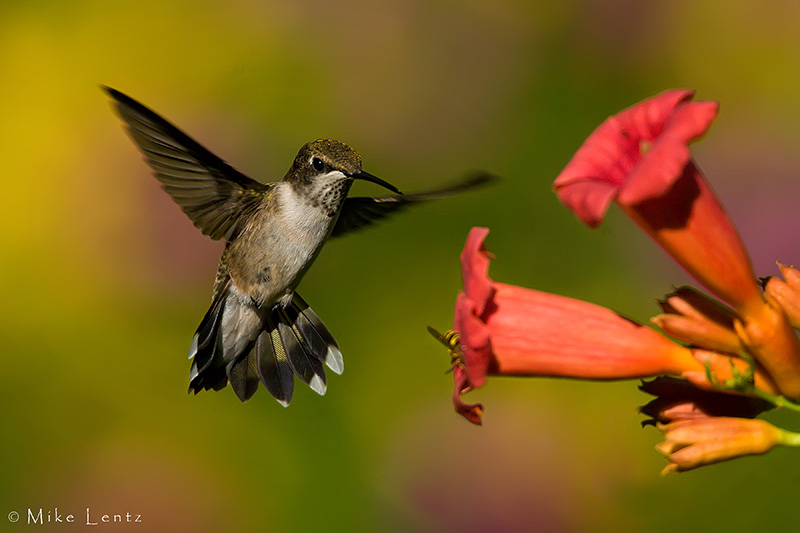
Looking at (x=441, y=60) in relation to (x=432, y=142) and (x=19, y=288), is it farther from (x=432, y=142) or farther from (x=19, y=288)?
(x=19, y=288)

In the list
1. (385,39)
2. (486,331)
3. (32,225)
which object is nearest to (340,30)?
(385,39)

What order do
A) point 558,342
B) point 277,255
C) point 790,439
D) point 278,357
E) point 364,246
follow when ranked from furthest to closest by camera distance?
point 364,246
point 278,357
point 277,255
point 558,342
point 790,439

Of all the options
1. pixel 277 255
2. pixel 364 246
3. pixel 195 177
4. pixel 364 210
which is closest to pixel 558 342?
pixel 277 255

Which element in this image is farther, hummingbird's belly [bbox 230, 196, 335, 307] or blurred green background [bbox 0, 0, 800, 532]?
blurred green background [bbox 0, 0, 800, 532]

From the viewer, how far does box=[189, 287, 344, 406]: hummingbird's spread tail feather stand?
359 cm

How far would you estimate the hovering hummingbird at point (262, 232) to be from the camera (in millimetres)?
2936

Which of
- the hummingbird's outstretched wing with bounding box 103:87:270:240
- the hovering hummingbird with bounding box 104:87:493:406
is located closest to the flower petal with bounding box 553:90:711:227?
the hovering hummingbird with bounding box 104:87:493:406

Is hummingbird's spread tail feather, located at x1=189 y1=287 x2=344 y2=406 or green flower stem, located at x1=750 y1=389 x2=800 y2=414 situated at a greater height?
green flower stem, located at x1=750 y1=389 x2=800 y2=414

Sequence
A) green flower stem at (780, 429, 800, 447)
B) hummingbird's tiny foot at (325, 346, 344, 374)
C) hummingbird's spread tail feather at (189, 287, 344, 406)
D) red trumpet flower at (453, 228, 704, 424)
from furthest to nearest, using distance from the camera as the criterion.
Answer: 1. hummingbird's tiny foot at (325, 346, 344, 374)
2. hummingbird's spread tail feather at (189, 287, 344, 406)
3. red trumpet flower at (453, 228, 704, 424)
4. green flower stem at (780, 429, 800, 447)

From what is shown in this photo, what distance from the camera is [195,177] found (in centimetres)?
324

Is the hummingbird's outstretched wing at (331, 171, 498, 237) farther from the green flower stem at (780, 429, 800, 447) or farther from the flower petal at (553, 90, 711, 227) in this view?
the green flower stem at (780, 429, 800, 447)

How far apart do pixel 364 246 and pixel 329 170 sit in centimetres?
253

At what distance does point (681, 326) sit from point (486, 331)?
44 cm

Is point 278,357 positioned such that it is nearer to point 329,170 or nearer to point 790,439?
point 329,170
